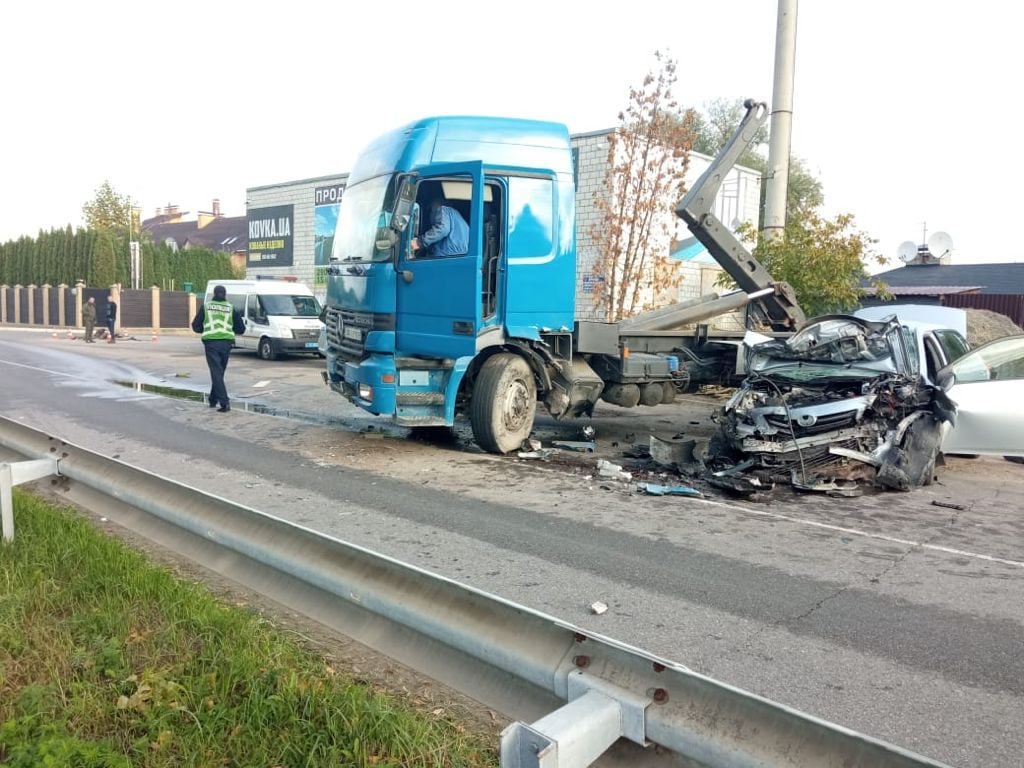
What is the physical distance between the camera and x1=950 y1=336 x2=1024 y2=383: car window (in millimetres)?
8227

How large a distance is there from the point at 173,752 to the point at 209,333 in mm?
10232

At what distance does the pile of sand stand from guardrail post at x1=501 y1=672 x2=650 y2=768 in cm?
1528

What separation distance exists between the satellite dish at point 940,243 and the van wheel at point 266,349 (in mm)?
25456

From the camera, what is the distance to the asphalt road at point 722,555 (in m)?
3.70

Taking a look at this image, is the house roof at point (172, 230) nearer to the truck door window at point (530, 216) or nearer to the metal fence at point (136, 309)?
the metal fence at point (136, 309)

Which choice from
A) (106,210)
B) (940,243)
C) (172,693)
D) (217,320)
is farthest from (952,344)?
(106,210)

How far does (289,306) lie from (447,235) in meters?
16.3

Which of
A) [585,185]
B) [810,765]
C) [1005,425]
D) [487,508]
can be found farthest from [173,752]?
[585,185]

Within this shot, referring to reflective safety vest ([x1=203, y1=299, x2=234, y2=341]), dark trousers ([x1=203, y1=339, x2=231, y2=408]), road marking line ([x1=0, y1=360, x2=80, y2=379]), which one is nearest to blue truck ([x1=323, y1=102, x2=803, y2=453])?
reflective safety vest ([x1=203, y1=299, x2=234, y2=341])

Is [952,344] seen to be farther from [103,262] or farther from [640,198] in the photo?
[103,262]

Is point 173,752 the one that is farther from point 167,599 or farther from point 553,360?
point 553,360

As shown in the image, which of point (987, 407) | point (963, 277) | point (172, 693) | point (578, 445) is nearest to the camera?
point (172, 693)

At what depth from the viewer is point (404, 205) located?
8508 mm

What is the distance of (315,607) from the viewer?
3.24 metres
